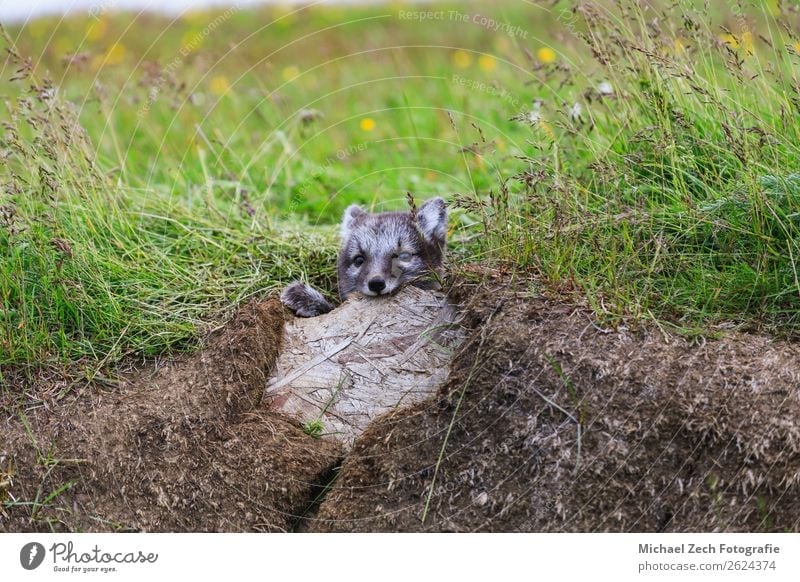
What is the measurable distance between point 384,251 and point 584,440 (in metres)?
1.87

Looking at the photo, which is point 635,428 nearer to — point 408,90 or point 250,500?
point 250,500

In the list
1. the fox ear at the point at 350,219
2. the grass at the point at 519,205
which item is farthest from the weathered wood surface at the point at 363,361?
the fox ear at the point at 350,219

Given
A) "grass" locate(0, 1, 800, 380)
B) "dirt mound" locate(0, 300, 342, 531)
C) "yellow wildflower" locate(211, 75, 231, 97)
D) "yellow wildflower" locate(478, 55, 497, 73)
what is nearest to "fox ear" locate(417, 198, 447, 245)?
"grass" locate(0, 1, 800, 380)

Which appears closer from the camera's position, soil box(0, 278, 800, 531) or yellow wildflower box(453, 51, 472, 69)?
soil box(0, 278, 800, 531)

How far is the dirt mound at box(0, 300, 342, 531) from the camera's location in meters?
3.73

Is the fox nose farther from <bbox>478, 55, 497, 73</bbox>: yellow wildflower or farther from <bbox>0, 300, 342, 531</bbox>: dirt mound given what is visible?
<bbox>478, 55, 497, 73</bbox>: yellow wildflower

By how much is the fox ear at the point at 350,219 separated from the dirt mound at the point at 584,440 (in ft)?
5.16

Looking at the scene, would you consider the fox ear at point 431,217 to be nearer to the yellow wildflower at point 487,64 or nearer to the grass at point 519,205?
the grass at point 519,205

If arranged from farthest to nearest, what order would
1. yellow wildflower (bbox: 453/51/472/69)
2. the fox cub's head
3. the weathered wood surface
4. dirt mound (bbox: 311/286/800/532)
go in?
yellow wildflower (bbox: 453/51/472/69), the fox cub's head, the weathered wood surface, dirt mound (bbox: 311/286/800/532)

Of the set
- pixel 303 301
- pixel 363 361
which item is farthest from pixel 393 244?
pixel 363 361

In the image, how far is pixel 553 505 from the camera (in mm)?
3467

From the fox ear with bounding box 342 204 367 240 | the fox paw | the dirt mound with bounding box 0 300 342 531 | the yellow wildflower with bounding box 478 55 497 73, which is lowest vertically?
the dirt mound with bounding box 0 300 342 531

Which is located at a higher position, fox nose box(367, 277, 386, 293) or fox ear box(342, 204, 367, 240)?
fox ear box(342, 204, 367, 240)
